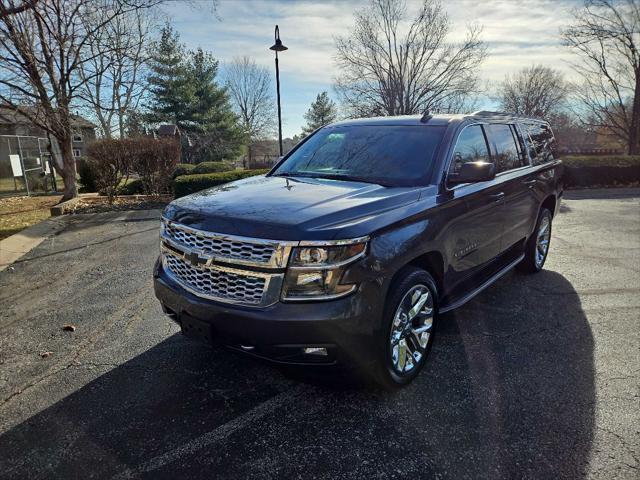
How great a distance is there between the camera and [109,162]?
11781 mm

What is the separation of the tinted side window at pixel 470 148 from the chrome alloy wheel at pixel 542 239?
77.2 inches

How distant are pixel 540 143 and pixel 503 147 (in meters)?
1.41

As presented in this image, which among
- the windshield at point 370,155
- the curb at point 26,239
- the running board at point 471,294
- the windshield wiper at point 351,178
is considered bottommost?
the curb at point 26,239

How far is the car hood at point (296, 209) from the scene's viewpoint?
2.38 metres

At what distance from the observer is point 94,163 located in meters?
11.7

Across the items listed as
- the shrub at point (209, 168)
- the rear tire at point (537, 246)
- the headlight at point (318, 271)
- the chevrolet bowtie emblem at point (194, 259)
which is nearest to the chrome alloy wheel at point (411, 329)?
the headlight at point (318, 271)

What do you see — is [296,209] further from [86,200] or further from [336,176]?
[86,200]

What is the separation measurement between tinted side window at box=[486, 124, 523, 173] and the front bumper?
249 centimetres

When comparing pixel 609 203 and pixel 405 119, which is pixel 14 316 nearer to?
pixel 405 119

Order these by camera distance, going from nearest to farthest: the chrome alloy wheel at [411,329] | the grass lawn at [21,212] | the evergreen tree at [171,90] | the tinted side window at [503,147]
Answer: the chrome alloy wheel at [411,329]
the tinted side window at [503,147]
the grass lawn at [21,212]
the evergreen tree at [171,90]

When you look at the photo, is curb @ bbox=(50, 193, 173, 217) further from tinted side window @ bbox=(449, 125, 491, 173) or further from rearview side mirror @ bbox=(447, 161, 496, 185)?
rearview side mirror @ bbox=(447, 161, 496, 185)

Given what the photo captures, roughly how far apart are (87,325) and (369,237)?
3.05 metres

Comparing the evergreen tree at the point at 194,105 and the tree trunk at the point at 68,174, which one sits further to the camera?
the evergreen tree at the point at 194,105

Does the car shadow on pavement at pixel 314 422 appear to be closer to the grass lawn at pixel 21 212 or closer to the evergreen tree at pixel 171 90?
the grass lawn at pixel 21 212
